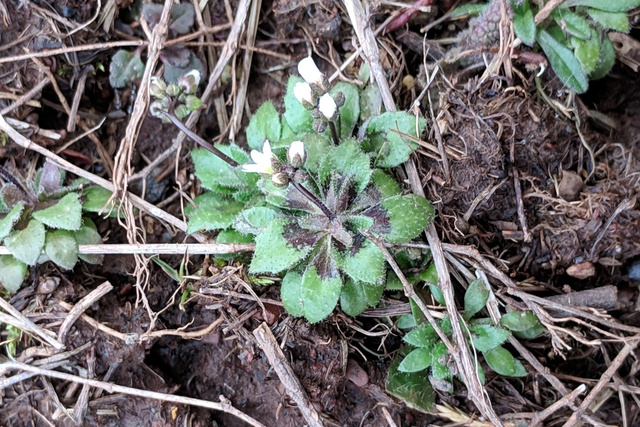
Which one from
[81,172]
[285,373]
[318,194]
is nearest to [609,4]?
[318,194]

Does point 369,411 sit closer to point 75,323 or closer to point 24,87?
point 75,323

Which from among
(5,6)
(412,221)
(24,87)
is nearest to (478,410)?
(412,221)

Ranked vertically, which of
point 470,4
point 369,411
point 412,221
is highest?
point 470,4

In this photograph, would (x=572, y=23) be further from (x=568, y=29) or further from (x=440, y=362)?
(x=440, y=362)

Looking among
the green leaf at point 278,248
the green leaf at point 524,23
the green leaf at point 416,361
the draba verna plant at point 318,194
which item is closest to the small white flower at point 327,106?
the draba verna plant at point 318,194

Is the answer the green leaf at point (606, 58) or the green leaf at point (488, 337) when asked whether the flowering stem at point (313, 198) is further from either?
the green leaf at point (606, 58)

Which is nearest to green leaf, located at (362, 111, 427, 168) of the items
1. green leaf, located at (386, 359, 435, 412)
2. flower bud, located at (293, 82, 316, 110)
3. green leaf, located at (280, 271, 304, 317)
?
flower bud, located at (293, 82, 316, 110)

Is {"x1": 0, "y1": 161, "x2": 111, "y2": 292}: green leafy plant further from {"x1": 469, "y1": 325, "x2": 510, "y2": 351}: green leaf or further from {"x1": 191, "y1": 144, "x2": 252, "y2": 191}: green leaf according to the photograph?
{"x1": 469, "y1": 325, "x2": 510, "y2": 351}: green leaf
